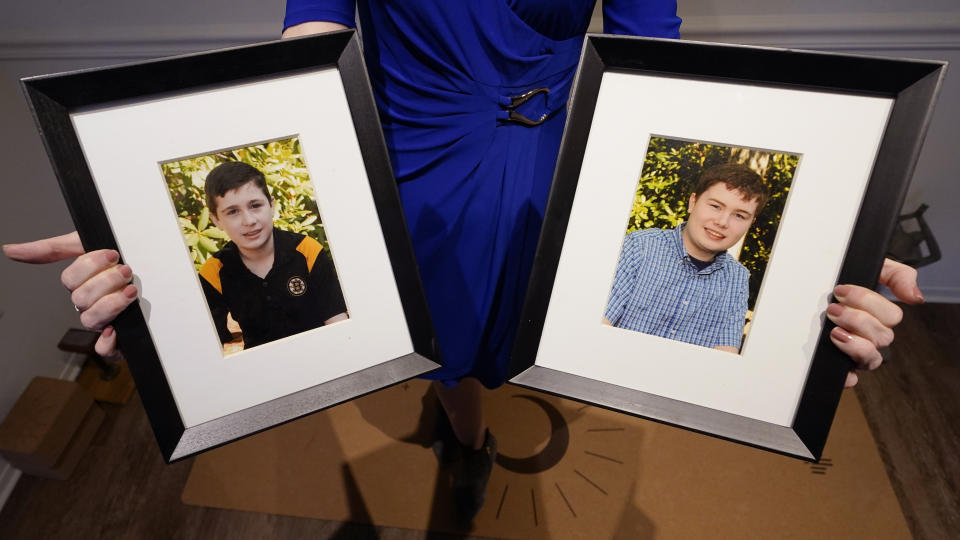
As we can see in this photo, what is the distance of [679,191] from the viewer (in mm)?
636

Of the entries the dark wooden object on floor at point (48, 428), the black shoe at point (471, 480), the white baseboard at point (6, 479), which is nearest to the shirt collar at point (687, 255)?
the black shoe at point (471, 480)

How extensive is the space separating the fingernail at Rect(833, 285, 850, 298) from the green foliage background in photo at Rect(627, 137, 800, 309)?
78 millimetres

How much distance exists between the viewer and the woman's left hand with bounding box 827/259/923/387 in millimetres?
593

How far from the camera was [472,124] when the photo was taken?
32.5 inches

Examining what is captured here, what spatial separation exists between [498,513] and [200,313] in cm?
99

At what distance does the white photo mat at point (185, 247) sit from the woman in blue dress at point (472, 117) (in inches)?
7.5

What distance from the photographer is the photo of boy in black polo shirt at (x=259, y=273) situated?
0.64 m

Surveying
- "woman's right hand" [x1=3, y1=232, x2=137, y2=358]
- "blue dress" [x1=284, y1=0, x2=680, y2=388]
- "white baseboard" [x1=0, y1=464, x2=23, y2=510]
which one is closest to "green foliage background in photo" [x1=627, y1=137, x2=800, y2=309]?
"blue dress" [x1=284, y1=0, x2=680, y2=388]

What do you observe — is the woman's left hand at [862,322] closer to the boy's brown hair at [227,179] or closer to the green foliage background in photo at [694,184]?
the green foliage background in photo at [694,184]

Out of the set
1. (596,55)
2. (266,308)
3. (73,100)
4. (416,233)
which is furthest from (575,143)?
(73,100)

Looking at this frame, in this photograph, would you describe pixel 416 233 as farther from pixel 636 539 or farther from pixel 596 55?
pixel 636 539

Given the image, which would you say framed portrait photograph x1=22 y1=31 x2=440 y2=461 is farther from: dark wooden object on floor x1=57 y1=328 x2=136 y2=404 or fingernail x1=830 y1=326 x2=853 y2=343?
dark wooden object on floor x1=57 y1=328 x2=136 y2=404

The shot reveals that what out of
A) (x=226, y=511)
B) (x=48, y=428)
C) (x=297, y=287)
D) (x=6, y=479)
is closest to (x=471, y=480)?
(x=226, y=511)

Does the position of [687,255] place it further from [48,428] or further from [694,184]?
[48,428]
